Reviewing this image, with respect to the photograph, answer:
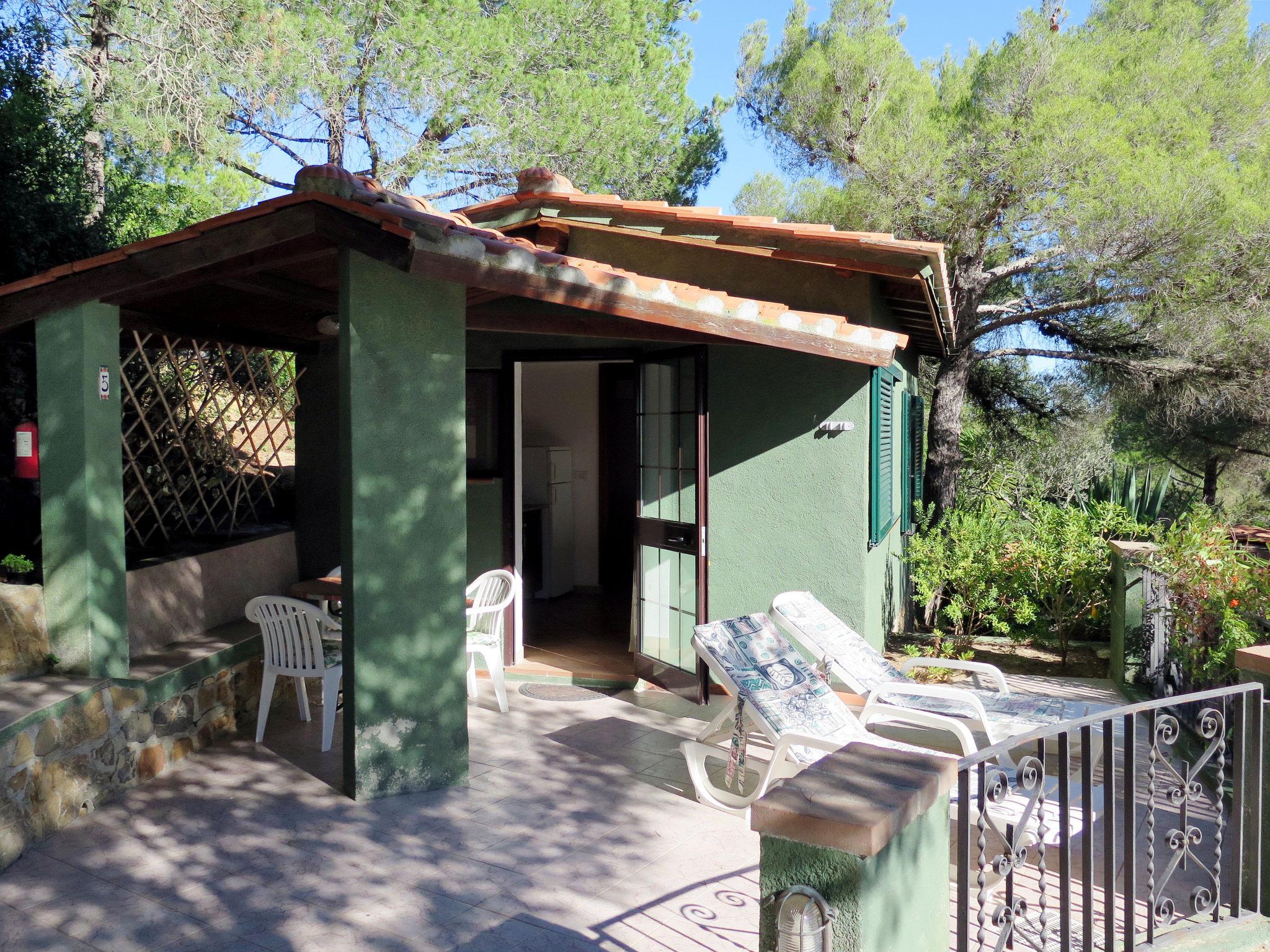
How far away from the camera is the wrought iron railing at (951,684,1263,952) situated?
2.56 m

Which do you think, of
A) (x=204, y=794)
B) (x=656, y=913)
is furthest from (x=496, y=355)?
(x=656, y=913)

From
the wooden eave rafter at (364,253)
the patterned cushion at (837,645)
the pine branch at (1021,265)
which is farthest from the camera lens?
the pine branch at (1021,265)

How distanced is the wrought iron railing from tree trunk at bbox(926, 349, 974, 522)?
6971mm

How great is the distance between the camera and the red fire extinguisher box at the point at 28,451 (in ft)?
16.5

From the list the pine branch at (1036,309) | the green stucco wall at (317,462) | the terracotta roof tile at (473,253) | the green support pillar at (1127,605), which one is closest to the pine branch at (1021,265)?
the pine branch at (1036,309)

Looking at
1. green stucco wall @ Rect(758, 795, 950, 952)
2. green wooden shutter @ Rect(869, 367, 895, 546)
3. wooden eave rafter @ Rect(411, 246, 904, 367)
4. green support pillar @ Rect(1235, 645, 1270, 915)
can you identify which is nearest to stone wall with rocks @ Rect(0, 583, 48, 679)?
wooden eave rafter @ Rect(411, 246, 904, 367)

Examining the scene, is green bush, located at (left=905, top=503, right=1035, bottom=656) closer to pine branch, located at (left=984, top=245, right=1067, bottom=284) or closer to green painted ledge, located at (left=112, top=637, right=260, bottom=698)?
pine branch, located at (left=984, top=245, right=1067, bottom=284)

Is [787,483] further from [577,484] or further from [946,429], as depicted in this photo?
[946,429]

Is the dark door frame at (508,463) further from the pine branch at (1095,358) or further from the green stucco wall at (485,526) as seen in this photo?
the pine branch at (1095,358)

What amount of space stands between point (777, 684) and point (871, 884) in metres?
2.82

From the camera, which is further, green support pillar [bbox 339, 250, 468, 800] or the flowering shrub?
the flowering shrub

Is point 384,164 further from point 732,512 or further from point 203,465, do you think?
point 732,512

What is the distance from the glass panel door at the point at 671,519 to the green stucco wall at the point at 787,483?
0.24m

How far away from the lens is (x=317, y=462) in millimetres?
7652
